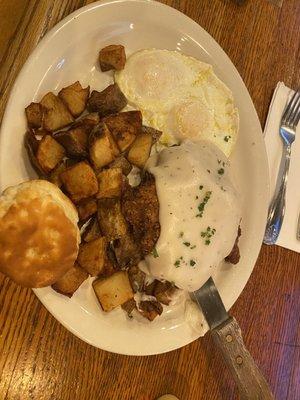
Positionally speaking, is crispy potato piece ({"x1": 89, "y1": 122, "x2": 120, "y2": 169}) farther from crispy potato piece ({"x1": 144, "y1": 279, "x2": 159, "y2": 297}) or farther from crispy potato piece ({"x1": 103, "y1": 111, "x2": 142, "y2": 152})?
crispy potato piece ({"x1": 144, "y1": 279, "x2": 159, "y2": 297})

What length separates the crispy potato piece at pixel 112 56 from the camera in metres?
1.65

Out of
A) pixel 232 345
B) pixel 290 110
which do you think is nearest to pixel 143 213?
pixel 232 345

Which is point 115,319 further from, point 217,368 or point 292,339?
point 292,339

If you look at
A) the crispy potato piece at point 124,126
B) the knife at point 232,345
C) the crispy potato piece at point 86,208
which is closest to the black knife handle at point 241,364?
the knife at point 232,345

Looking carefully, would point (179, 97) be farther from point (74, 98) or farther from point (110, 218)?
point (110, 218)

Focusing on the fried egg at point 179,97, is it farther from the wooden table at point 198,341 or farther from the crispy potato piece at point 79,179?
the crispy potato piece at point 79,179

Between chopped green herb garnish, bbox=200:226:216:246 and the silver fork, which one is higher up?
chopped green herb garnish, bbox=200:226:216:246

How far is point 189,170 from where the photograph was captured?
160 centimetres

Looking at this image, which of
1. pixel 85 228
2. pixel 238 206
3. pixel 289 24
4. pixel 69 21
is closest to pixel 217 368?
pixel 238 206

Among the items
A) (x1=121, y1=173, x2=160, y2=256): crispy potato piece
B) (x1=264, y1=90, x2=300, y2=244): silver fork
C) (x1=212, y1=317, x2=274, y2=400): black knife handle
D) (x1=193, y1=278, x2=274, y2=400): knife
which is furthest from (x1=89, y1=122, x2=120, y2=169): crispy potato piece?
(x1=264, y1=90, x2=300, y2=244): silver fork

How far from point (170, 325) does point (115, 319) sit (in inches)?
8.3

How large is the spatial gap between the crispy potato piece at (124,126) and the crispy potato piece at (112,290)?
0.43 m

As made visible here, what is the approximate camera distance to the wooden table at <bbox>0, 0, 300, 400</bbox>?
150 cm

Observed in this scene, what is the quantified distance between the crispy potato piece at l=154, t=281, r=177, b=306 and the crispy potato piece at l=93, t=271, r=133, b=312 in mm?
133
